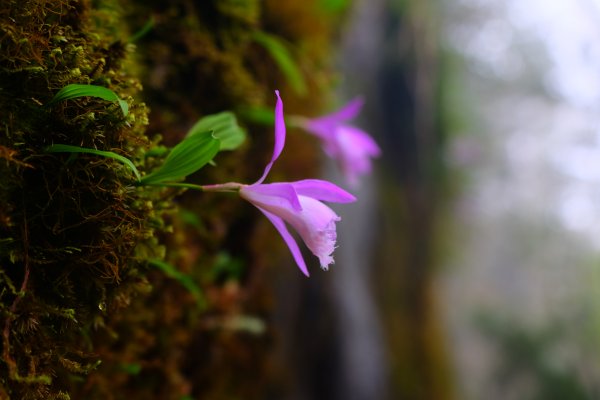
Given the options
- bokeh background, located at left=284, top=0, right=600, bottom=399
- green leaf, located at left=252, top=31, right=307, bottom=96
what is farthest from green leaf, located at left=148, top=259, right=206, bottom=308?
bokeh background, located at left=284, top=0, right=600, bottom=399

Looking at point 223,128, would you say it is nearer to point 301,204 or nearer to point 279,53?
point 301,204

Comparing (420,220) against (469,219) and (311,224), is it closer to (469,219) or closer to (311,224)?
(469,219)

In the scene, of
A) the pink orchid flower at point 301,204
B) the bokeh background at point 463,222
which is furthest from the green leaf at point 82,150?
the bokeh background at point 463,222

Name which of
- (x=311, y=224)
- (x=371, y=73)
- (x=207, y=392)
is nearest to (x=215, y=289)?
(x=207, y=392)

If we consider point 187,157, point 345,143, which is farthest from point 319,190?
point 345,143

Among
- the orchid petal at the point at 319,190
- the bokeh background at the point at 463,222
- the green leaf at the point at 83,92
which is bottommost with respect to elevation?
the bokeh background at the point at 463,222

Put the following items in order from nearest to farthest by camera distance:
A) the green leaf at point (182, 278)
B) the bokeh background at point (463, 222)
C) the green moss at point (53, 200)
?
1. the green moss at point (53, 200)
2. the green leaf at point (182, 278)
3. the bokeh background at point (463, 222)

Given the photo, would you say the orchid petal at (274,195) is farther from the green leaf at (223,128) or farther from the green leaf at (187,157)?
the green leaf at (223,128)
